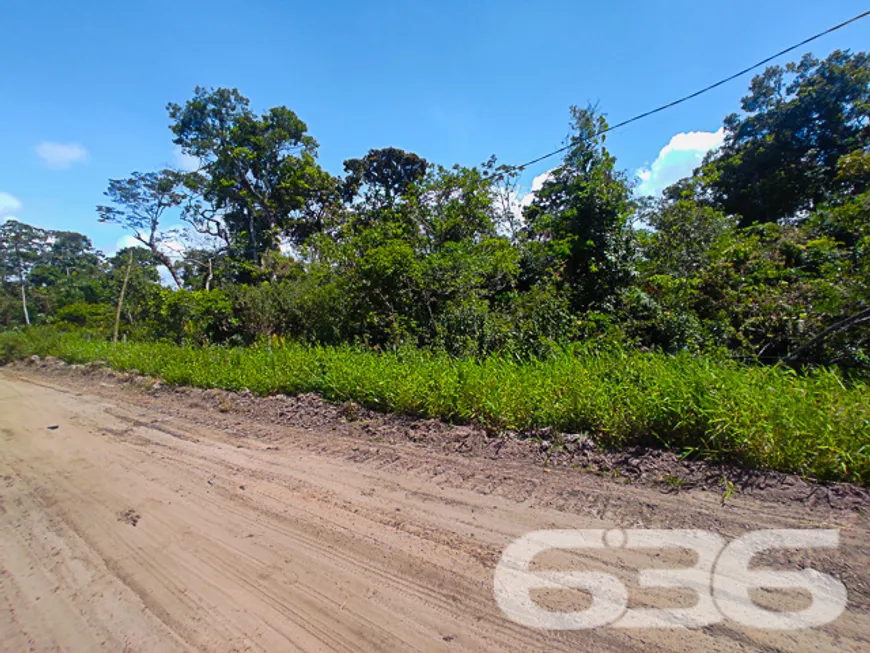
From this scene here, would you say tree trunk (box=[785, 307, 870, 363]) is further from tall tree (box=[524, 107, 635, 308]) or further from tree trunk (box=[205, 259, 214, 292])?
tree trunk (box=[205, 259, 214, 292])

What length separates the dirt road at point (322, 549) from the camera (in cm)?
178

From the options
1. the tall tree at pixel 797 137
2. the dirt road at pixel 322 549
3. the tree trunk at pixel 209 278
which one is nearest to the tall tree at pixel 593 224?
the dirt road at pixel 322 549

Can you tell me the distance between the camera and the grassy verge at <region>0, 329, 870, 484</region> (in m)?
2.79

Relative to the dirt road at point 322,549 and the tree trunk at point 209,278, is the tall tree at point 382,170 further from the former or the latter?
the dirt road at point 322,549

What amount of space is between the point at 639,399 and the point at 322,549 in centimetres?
291

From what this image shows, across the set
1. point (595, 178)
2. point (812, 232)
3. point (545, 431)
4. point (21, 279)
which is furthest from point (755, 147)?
point (21, 279)

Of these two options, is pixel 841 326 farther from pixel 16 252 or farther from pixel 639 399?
pixel 16 252

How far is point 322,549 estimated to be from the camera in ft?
7.93

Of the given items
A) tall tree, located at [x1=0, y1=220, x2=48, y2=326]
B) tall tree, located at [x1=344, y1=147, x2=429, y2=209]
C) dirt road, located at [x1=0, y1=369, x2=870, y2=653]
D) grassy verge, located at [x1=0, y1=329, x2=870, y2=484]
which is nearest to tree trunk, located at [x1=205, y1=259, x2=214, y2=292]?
tall tree, located at [x1=344, y1=147, x2=429, y2=209]

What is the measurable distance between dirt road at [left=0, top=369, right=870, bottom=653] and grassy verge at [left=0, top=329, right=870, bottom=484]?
50 centimetres

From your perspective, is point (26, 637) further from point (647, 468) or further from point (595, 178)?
point (595, 178)

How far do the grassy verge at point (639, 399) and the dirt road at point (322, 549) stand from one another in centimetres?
50

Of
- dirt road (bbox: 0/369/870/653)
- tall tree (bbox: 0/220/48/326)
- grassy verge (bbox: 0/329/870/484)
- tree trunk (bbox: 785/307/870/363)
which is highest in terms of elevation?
tall tree (bbox: 0/220/48/326)

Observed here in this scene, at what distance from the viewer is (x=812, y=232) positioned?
23.9 ft
